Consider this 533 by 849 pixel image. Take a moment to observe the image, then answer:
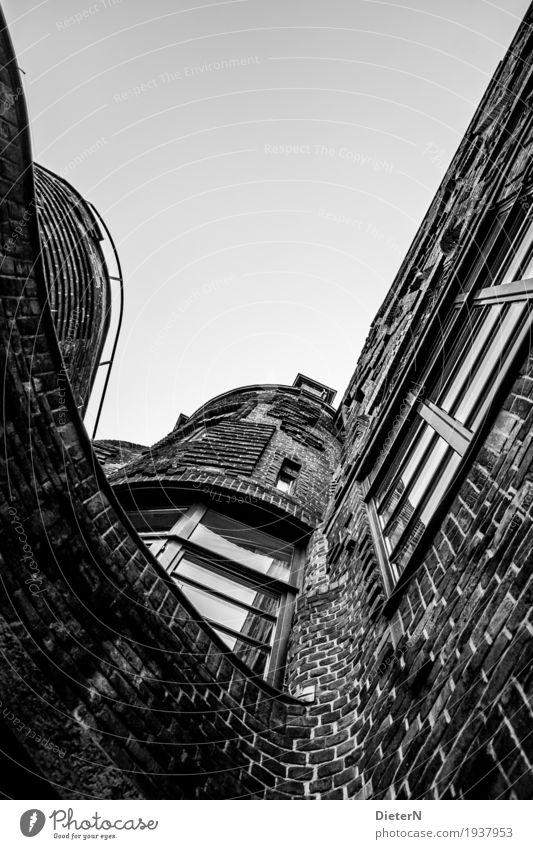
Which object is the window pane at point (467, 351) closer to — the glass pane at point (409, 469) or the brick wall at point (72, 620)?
the glass pane at point (409, 469)

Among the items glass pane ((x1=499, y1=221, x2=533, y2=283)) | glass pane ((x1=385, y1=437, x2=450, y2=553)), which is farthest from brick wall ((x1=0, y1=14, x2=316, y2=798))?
glass pane ((x1=499, y1=221, x2=533, y2=283))

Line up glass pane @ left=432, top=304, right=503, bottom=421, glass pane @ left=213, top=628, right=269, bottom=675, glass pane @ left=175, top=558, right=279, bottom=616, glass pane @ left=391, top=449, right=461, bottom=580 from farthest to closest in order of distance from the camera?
glass pane @ left=175, top=558, right=279, bottom=616
glass pane @ left=213, top=628, right=269, bottom=675
glass pane @ left=432, top=304, right=503, bottom=421
glass pane @ left=391, top=449, right=461, bottom=580

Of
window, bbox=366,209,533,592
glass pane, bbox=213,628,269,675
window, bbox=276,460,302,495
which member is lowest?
glass pane, bbox=213,628,269,675

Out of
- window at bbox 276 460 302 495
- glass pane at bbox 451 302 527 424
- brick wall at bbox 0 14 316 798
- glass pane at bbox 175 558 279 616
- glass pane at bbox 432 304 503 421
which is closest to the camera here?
brick wall at bbox 0 14 316 798

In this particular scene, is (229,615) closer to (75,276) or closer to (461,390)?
(461,390)

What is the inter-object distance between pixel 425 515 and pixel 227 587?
2.36 metres

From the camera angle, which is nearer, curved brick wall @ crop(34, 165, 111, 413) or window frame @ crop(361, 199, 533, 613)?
window frame @ crop(361, 199, 533, 613)

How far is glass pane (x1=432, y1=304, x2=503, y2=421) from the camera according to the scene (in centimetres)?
384

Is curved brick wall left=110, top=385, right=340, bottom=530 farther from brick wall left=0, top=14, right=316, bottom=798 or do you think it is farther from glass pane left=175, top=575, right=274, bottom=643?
brick wall left=0, top=14, right=316, bottom=798

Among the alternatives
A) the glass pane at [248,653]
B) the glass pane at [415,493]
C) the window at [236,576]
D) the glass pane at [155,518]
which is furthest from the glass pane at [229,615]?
the glass pane at [415,493]

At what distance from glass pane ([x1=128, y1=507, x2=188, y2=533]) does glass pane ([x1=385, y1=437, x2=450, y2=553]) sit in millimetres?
3034

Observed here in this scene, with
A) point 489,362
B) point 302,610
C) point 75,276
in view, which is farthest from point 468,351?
point 75,276

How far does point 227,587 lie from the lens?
493 centimetres
